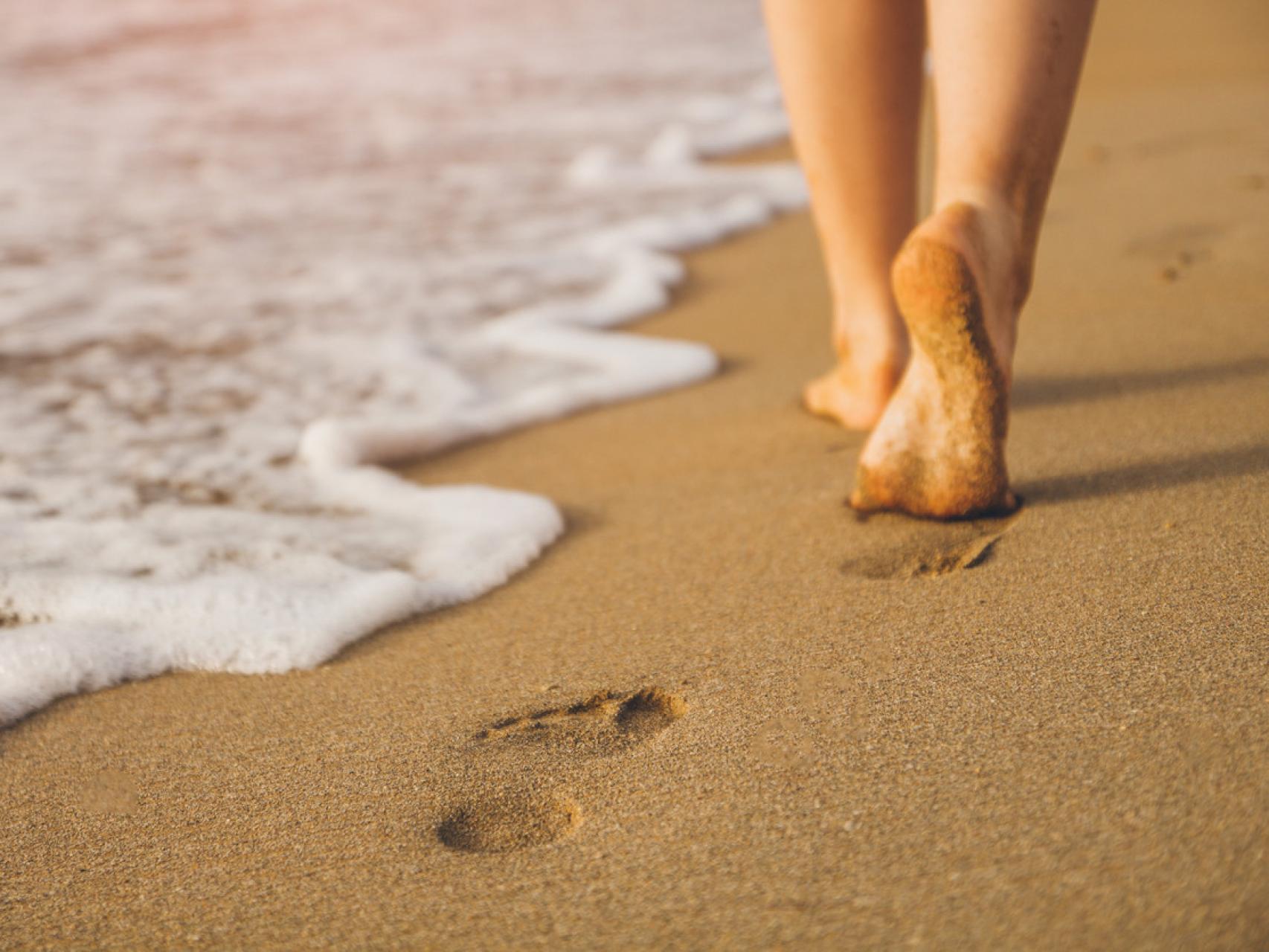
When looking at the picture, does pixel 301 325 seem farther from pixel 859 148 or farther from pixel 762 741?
pixel 762 741

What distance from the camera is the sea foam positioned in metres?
1.62

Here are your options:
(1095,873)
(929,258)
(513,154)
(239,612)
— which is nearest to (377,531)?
(239,612)

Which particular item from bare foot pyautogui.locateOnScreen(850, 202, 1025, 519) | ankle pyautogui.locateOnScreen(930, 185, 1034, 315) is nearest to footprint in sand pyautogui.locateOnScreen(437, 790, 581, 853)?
bare foot pyautogui.locateOnScreen(850, 202, 1025, 519)

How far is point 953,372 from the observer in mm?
1424

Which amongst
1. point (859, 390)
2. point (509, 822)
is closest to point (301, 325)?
point (859, 390)

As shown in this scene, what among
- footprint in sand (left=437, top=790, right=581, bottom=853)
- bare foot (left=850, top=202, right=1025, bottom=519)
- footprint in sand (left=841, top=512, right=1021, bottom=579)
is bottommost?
footprint in sand (left=841, top=512, right=1021, bottom=579)

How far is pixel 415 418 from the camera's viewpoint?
7.34ft

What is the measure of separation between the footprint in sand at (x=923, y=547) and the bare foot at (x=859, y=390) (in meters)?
0.43

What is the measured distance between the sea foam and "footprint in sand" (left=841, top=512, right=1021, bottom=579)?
0.48 metres

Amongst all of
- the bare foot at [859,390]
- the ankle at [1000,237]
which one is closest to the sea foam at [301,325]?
the bare foot at [859,390]

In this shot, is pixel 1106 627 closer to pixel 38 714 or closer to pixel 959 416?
pixel 959 416

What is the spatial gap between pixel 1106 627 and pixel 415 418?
4.48 ft

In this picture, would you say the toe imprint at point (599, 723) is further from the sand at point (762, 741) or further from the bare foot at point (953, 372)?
the bare foot at point (953, 372)

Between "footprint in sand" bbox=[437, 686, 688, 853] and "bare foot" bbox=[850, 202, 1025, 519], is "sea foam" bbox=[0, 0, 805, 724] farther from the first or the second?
"bare foot" bbox=[850, 202, 1025, 519]
